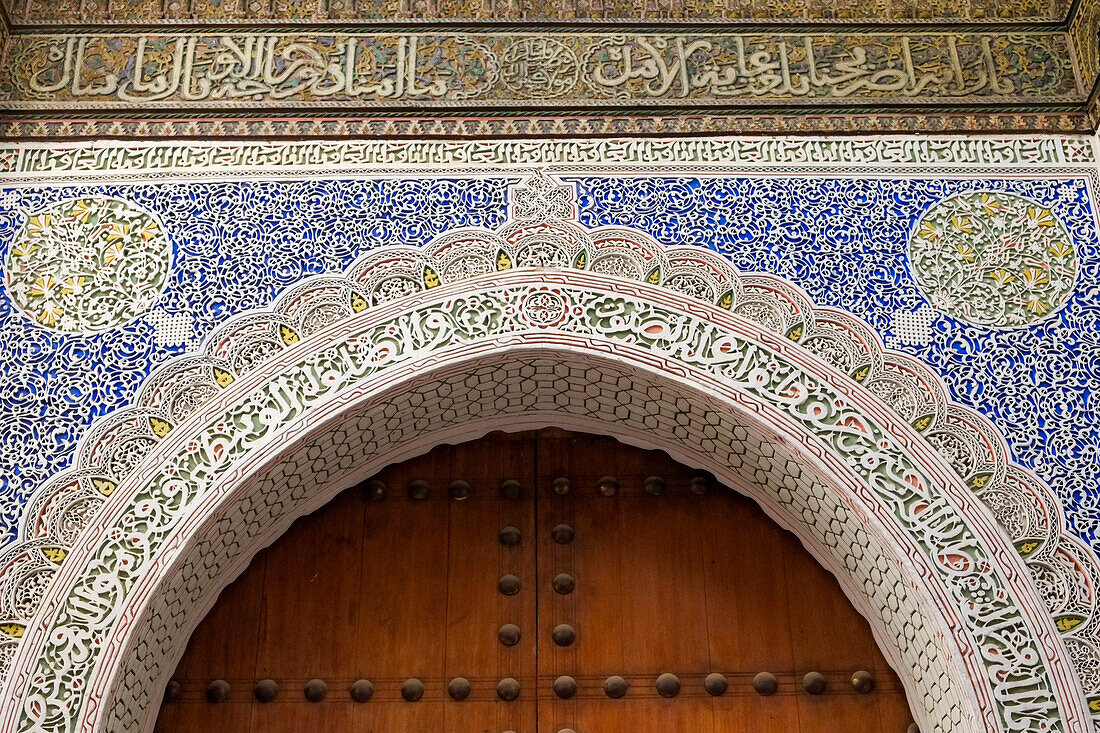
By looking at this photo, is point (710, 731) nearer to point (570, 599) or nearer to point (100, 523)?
point (570, 599)

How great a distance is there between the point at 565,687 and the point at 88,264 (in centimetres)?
154

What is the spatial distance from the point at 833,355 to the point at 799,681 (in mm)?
798

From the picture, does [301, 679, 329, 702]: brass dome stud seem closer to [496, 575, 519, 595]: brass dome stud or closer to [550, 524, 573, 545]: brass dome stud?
[496, 575, 519, 595]: brass dome stud

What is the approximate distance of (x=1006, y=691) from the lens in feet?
8.32

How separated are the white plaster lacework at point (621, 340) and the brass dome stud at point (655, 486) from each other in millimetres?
444

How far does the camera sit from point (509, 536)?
121 inches

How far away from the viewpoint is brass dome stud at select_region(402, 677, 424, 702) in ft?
9.55

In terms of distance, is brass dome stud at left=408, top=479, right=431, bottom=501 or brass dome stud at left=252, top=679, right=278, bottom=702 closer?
brass dome stud at left=252, top=679, right=278, bottom=702

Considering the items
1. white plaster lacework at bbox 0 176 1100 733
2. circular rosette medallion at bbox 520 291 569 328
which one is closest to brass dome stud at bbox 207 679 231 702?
white plaster lacework at bbox 0 176 1100 733

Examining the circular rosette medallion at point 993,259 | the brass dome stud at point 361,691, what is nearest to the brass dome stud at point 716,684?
the brass dome stud at point 361,691

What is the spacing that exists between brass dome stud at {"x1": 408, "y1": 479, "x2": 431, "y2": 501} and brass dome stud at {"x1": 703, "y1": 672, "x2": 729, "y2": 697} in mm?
848

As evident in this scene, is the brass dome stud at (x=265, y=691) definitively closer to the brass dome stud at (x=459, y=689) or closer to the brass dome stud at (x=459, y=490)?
the brass dome stud at (x=459, y=689)

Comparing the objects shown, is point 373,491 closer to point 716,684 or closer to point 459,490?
point 459,490

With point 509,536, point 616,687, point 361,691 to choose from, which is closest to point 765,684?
point 616,687
